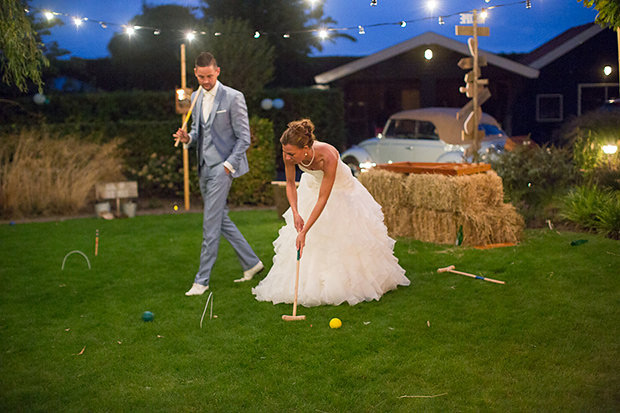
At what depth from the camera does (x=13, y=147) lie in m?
11.5

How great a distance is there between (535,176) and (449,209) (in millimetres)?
2506

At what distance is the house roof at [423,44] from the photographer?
19.0 metres

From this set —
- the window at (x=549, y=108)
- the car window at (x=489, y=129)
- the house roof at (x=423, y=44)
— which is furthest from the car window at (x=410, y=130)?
the window at (x=549, y=108)

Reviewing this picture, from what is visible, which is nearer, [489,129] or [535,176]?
[535,176]

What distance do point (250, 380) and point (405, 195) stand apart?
Answer: 4978mm

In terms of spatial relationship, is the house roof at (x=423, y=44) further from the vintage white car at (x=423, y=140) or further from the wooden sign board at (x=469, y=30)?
the wooden sign board at (x=469, y=30)

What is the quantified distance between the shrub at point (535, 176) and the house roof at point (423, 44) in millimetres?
9283

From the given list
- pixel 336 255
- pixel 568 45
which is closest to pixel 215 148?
pixel 336 255

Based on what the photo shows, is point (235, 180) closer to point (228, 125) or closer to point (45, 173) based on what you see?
point (45, 173)

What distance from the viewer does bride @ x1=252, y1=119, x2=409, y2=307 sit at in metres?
5.36

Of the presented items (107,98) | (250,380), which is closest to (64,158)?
(107,98)

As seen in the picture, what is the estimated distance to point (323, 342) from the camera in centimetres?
460

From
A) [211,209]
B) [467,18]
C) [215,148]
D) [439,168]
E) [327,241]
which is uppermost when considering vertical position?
[467,18]

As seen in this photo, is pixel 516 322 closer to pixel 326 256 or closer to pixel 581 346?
pixel 581 346
